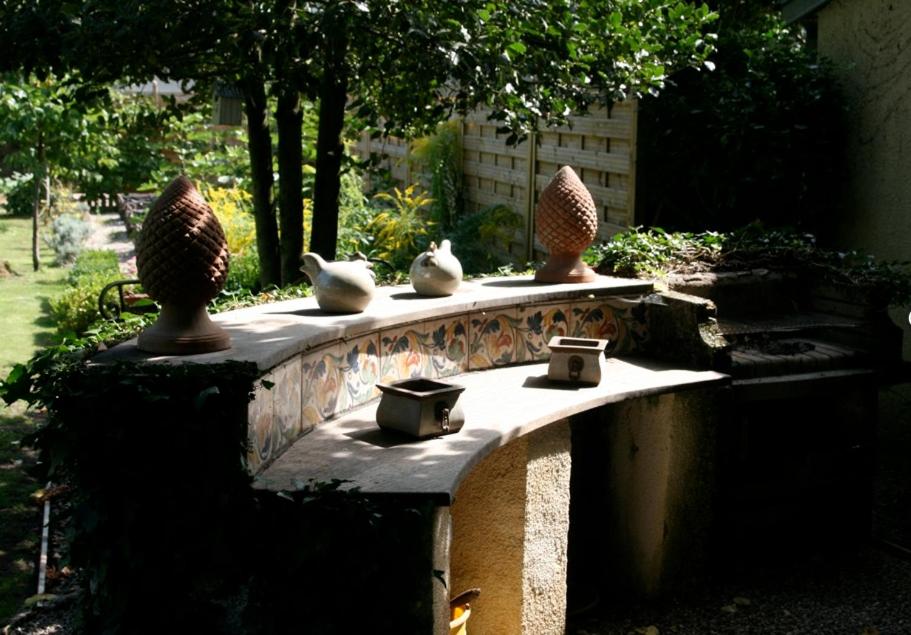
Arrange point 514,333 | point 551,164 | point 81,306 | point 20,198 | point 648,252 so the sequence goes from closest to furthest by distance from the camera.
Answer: point 514,333 → point 648,252 → point 81,306 → point 551,164 → point 20,198

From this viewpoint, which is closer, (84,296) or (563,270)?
(563,270)

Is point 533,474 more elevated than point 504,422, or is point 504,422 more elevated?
point 504,422

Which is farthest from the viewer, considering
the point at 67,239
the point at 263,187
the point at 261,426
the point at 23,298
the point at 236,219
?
the point at 67,239

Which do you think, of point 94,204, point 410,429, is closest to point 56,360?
point 410,429

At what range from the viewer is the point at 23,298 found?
12.7 meters

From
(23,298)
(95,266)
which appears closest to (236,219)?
(95,266)

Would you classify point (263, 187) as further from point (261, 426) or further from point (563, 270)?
point (261, 426)

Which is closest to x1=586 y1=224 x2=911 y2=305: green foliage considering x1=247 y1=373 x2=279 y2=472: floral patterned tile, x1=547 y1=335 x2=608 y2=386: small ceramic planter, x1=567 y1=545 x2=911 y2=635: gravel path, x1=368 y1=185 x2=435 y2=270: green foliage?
x1=547 y1=335 x2=608 y2=386: small ceramic planter

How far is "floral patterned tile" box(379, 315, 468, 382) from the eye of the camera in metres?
4.82

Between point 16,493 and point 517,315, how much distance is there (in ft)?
10.9

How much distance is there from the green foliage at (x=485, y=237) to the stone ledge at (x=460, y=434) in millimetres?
5101

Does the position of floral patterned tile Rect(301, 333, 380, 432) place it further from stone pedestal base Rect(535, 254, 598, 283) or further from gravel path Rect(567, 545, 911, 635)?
gravel path Rect(567, 545, 911, 635)

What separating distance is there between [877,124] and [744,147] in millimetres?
1095

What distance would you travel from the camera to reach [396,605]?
3521 millimetres
